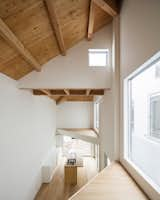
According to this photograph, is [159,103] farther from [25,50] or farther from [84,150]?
[84,150]

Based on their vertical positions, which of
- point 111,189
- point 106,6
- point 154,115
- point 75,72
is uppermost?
point 106,6

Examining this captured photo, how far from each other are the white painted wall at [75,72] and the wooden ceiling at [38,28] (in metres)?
0.17

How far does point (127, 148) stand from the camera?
12.3 ft

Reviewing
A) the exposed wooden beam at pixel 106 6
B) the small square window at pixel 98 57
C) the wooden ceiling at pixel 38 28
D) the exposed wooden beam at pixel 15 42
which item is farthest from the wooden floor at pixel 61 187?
the exposed wooden beam at pixel 106 6

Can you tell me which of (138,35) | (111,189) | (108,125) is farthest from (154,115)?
(111,189)

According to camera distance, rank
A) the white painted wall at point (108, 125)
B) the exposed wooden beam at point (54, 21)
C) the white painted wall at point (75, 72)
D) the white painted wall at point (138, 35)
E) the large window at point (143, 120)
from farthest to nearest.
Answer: the white painted wall at point (108, 125), the white painted wall at point (75, 72), the large window at point (143, 120), the exposed wooden beam at point (54, 21), the white painted wall at point (138, 35)

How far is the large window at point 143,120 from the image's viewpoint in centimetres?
340

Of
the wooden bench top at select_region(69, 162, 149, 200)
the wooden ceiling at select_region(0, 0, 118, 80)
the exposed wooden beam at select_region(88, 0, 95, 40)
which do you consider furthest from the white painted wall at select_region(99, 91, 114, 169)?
the wooden ceiling at select_region(0, 0, 118, 80)

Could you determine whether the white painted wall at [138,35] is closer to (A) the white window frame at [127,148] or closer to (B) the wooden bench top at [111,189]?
(A) the white window frame at [127,148]

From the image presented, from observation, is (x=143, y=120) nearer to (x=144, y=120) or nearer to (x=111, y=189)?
(x=144, y=120)

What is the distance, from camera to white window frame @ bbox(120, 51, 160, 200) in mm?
2289

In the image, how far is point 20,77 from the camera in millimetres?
4625

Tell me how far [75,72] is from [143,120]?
1946 millimetres

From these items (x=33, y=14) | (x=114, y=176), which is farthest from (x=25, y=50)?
(x=114, y=176)
